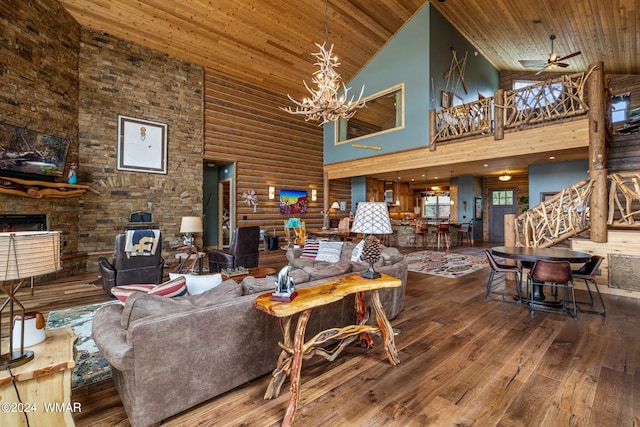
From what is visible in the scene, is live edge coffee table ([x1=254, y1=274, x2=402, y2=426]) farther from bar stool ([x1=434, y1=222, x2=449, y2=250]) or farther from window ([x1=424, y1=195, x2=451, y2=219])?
window ([x1=424, y1=195, x2=451, y2=219])

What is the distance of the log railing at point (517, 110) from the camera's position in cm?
534

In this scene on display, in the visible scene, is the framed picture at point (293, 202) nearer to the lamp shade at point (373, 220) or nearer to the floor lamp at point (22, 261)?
the lamp shade at point (373, 220)

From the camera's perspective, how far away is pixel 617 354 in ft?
8.38

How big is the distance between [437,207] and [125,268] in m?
12.9

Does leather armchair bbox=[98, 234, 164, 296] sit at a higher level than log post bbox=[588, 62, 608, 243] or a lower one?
lower

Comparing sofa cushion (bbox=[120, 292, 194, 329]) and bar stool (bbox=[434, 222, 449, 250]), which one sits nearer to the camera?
sofa cushion (bbox=[120, 292, 194, 329])

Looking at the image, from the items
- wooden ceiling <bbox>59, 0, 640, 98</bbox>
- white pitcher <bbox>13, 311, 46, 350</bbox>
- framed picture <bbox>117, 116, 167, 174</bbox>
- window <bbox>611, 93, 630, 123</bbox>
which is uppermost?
wooden ceiling <bbox>59, 0, 640, 98</bbox>

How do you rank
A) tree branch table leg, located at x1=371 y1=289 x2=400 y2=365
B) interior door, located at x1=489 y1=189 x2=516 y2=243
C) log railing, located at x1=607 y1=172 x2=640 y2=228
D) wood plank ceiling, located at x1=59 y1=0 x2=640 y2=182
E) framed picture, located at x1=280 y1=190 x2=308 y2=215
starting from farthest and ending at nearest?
1. interior door, located at x1=489 y1=189 x2=516 y2=243
2. framed picture, located at x1=280 y1=190 x2=308 y2=215
3. wood plank ceiling, located at x1=59 y1=0 x2=640 y2=182
4. log railing, located at x1=607 y1=172 x2=640 y2=228
5. tree branch table leg, located at x1=371 y1=289 x2=400 y2=365

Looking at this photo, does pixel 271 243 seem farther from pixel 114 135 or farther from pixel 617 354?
pixel 617 354

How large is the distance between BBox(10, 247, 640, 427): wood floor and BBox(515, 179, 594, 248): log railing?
187 cm

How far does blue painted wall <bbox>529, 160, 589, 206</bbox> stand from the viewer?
770cm

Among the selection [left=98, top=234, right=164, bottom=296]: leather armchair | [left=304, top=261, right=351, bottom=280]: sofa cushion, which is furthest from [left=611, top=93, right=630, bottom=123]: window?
[left=98, top=234, right=164, bottom=296]: leather armchair

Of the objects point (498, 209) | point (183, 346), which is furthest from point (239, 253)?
point (498, 209)

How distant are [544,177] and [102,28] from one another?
1162 centimetres
